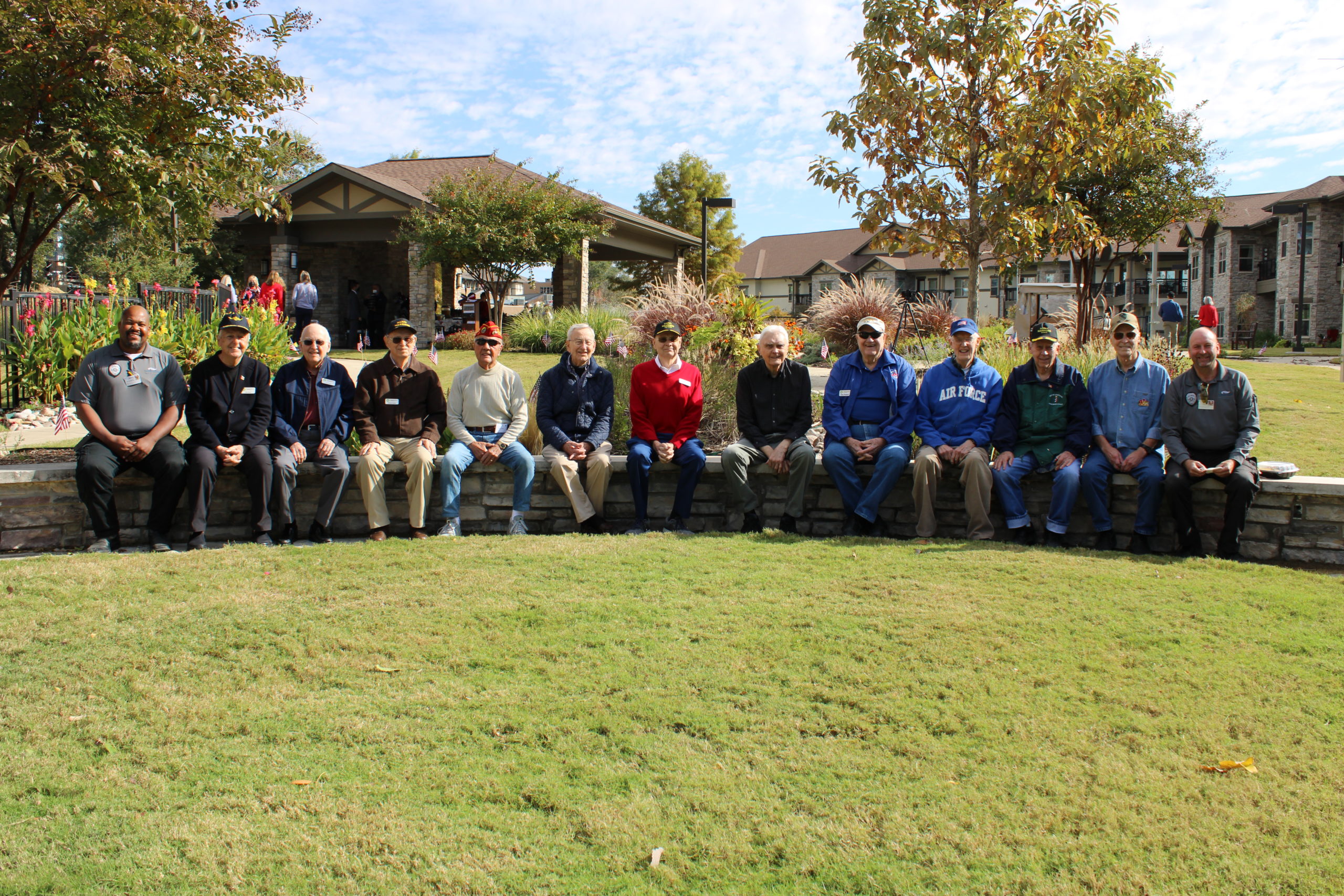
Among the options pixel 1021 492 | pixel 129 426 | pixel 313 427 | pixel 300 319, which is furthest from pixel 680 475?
pixel 300 319

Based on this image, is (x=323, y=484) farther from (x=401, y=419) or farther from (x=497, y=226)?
(x=497, y=226)

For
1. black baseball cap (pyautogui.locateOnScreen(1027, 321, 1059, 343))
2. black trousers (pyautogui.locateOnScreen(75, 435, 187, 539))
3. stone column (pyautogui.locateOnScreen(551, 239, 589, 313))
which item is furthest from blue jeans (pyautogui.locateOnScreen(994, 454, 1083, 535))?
stone column (pyautogui.locateOnScreen(551, 239, 589, 313))

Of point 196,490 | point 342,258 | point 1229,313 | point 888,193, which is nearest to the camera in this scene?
point 196,490

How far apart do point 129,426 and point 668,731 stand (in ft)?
14.1

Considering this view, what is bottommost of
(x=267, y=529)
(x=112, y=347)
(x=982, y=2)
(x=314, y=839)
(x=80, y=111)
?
(x=314, y=839)

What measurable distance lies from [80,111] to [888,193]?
286 inches

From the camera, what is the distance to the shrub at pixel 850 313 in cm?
1675

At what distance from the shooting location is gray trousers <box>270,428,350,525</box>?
5.75 metres

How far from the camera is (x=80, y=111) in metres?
6.51

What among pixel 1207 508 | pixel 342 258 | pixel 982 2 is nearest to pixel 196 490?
pixel 1207 508

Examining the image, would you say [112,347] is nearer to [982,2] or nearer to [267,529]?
[267,529]

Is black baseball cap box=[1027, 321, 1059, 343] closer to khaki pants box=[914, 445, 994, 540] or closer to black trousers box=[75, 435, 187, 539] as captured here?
khaki pants box=[914, 445, 994, 540]

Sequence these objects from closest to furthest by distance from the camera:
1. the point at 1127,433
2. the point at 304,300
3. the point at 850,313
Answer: the point at 1127,433 < the point at 850,313 < the point at 304,300

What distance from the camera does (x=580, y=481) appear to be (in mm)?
6203
